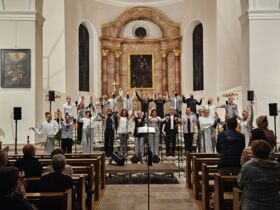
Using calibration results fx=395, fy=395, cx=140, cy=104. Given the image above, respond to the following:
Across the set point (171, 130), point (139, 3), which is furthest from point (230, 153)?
point (139, 3)

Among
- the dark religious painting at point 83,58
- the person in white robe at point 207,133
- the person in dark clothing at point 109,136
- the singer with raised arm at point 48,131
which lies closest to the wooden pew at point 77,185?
the singer with raised arm at point 48,131

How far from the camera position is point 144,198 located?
733 cm

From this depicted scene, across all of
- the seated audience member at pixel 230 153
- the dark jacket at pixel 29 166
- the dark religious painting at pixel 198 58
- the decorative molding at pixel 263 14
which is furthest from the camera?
the dark religious painting at pixel 198 58

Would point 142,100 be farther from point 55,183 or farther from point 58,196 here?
point 58,196

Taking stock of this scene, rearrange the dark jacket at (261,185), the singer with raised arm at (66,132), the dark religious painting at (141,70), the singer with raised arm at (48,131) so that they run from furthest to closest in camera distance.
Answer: the dark religious painting at (141,70) < the singer with raised arm at (66,132) < the singer with raised arm at (48,131) < the dark jacket at (261,185)

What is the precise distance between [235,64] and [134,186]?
11.1 m

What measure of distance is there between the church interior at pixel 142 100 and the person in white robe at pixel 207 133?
0.04m

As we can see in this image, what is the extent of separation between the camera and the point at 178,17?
2170cm

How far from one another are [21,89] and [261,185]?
10.5 m

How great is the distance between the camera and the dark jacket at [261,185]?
357 cm

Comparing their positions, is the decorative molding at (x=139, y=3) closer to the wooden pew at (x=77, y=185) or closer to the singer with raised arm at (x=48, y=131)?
the singer with raised arm at (x=48, y=131)

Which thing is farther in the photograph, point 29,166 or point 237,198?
point 29,166

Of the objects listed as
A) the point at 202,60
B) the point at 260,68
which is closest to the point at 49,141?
the point at 260,68

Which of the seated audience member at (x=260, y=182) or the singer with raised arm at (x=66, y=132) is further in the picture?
the singer with raised arm at (x=66, y=132)
